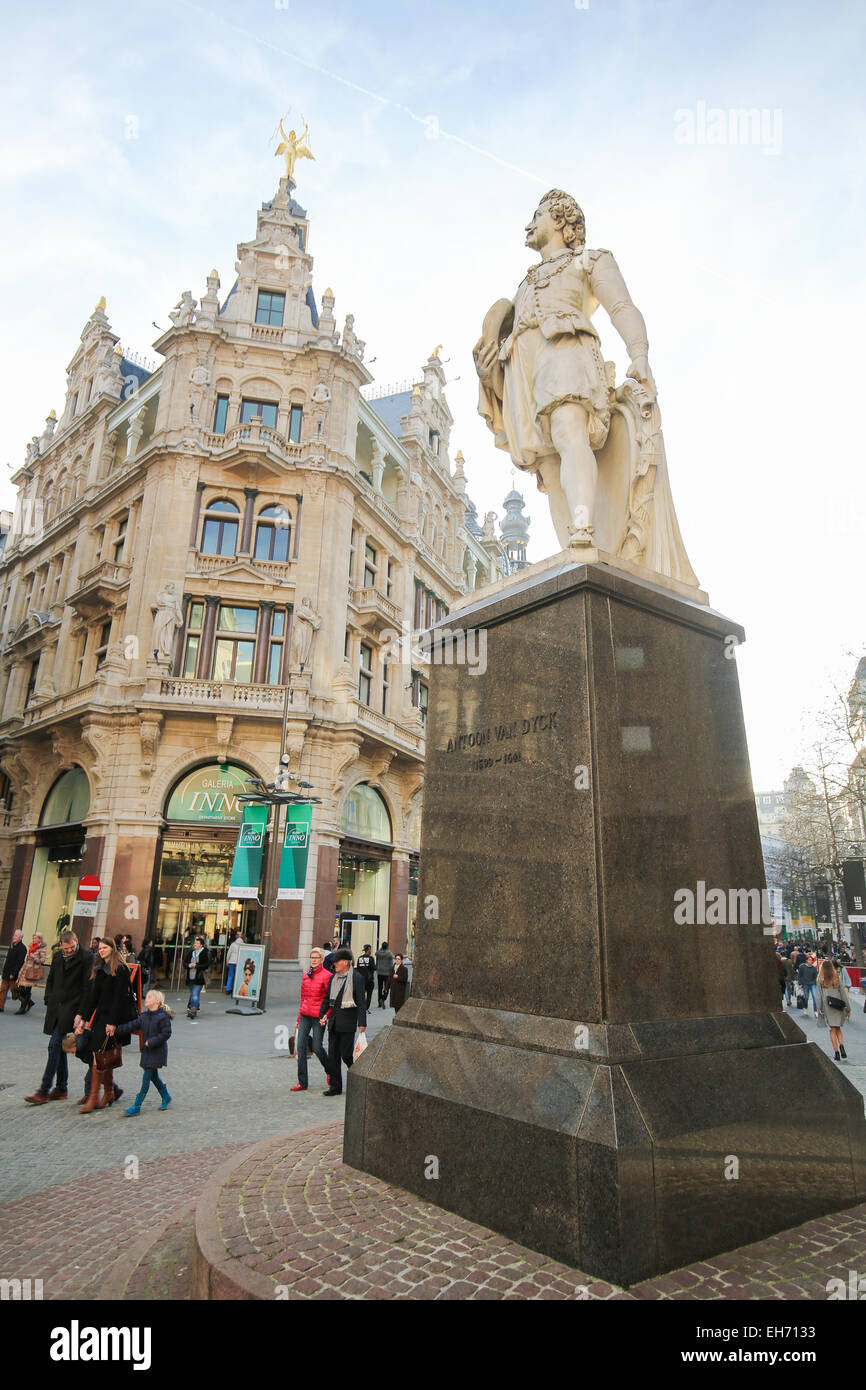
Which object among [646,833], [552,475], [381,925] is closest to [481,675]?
[646,833]

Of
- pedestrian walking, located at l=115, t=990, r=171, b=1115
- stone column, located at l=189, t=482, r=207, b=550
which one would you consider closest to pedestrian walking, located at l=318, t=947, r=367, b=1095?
pedestrian walking, located at l=115, t=990, r=171, b=1115

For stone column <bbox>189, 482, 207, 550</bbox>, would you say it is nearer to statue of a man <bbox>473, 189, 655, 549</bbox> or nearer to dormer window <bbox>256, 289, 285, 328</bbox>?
dormer window <bbox>256, 289, 285, 328</bbox>

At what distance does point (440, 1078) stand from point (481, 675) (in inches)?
85.9

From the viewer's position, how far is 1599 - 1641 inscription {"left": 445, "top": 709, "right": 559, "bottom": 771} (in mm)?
4098

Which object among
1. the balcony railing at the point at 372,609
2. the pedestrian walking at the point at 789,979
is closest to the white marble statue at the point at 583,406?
the pedestrian walking at the point at 789,979

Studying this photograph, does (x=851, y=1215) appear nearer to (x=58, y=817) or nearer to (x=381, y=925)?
(x=381, y=925)

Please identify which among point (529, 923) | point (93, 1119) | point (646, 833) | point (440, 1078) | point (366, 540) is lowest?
point (93, 1119)

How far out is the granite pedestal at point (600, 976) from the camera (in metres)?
3.06

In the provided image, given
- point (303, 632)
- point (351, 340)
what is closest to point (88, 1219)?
point (303, 632)

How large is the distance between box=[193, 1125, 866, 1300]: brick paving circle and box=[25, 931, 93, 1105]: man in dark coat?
19.8 feet

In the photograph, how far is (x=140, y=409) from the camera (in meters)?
30.2

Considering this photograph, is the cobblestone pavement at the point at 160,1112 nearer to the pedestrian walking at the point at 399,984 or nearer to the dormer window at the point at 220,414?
the pedestrian walking at the point at 399,984

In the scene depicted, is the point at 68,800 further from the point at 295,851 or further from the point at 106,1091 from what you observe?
the point at 106,1091

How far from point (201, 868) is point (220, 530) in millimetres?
11289
